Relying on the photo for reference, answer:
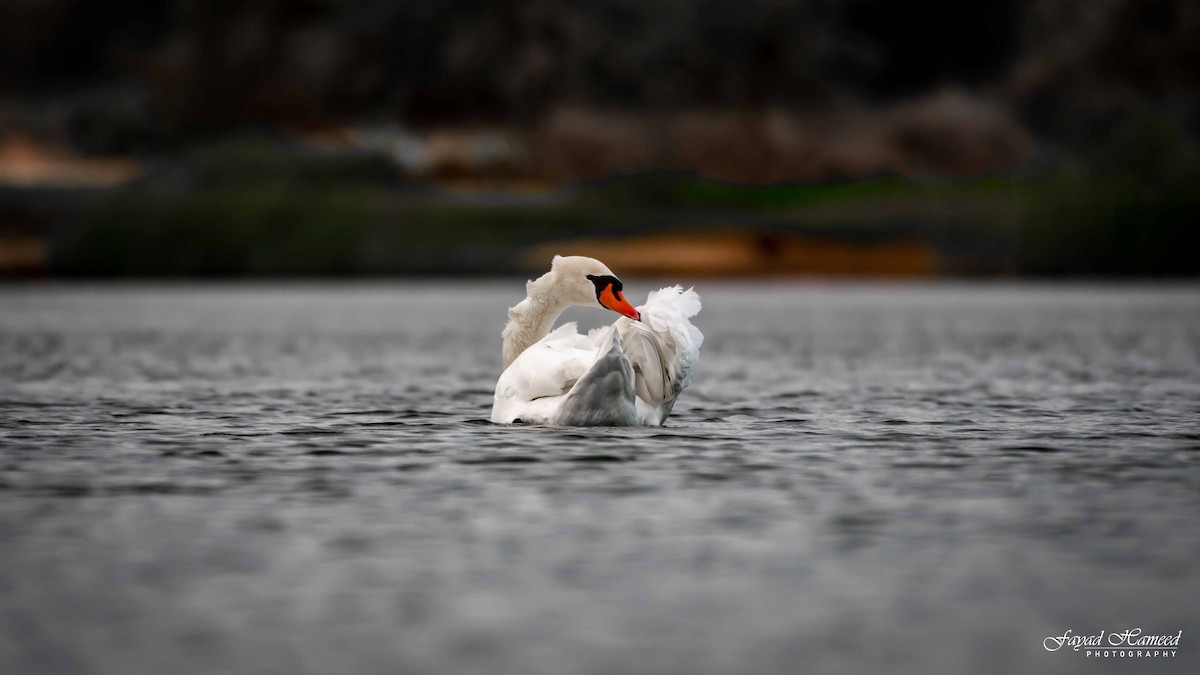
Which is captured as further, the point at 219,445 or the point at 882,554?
the point at 219,445

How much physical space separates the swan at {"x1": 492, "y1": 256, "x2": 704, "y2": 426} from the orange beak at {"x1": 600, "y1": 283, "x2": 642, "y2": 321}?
0.01 metres

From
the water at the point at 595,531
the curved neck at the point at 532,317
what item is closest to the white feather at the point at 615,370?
the water at the point at 595,531

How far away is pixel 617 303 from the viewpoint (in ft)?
64.5

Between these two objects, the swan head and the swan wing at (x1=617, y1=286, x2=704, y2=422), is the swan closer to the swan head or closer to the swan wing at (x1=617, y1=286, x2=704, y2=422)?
the swan wing at (x1=617, y1=286, x2=704, y2=422)

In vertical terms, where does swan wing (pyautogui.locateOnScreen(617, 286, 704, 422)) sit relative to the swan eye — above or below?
below

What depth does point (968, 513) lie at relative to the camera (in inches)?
550

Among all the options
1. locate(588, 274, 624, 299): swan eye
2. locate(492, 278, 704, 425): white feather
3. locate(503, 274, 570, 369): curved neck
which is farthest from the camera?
locate(503, 274, 570, 369): curved neck

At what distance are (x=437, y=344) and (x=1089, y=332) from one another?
1751 centimetres

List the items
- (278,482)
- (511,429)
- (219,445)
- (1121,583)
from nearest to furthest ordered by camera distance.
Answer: (1121,583), (278,482), (219,445), (511,429)

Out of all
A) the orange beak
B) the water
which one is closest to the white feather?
the orange beak

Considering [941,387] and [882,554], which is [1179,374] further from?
[882,554]

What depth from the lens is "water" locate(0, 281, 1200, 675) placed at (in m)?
9.77

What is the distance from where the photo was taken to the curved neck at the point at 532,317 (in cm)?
2072

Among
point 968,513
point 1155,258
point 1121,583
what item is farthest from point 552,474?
point 1155,258
